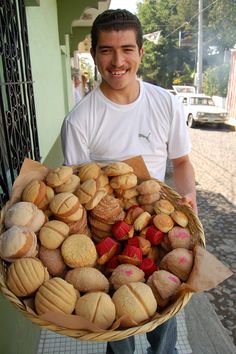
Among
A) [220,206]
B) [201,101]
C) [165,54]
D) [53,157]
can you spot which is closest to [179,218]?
[53,157]

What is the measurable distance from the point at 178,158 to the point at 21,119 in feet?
3.24

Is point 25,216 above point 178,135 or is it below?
below

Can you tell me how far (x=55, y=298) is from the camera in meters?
1.10

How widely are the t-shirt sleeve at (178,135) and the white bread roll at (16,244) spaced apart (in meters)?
1.03

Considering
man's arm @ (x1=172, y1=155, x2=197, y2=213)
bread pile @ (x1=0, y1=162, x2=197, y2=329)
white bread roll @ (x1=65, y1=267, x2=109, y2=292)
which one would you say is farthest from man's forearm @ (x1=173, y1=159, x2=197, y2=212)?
white bread roll @ (x1=65, y1=267, x2=109, y2=292)

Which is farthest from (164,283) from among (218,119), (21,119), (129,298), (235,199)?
(218,119)

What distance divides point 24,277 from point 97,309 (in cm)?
27

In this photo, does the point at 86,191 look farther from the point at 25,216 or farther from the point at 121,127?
the point at 121,127

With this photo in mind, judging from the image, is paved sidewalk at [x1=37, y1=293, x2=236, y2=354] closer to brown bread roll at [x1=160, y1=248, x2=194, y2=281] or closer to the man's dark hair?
brown bread roll at [x1=160, y1=248, x2=194, y2=281]

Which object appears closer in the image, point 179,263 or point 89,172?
point 179,263

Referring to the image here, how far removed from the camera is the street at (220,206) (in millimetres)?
3348

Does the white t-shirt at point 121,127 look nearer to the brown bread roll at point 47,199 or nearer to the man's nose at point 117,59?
the man's nose at point 117,59

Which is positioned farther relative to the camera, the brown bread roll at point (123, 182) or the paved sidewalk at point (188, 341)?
the paved sidewalk at point (188, 341)

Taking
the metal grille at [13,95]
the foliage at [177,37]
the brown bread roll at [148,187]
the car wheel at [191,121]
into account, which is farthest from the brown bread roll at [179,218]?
the foliage at [177,37]
